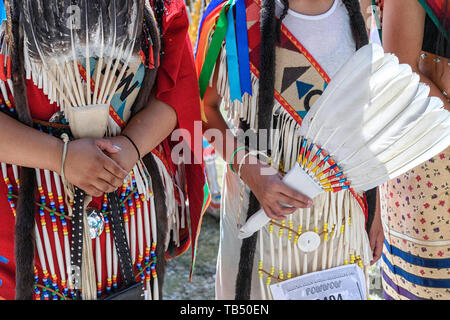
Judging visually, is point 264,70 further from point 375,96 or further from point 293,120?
point 375,96

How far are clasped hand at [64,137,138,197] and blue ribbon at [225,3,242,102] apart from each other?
47 cm

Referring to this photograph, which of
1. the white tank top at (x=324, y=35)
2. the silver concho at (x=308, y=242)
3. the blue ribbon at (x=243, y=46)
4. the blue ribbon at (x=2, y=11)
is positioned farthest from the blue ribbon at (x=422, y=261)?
the blue ribbon at (x=2, y=11)

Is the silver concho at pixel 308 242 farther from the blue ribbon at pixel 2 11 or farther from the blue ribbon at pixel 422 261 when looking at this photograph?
the blue ribbon at pixel 2 11

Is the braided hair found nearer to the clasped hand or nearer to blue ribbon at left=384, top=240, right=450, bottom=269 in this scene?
the clasped hand

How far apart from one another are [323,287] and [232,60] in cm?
83

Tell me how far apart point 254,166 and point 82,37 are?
679 mm

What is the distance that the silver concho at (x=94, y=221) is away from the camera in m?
1.41

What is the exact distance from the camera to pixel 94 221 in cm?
141

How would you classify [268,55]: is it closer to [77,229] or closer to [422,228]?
[77,229]

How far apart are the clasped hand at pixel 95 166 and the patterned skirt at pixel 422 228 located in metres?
1.18

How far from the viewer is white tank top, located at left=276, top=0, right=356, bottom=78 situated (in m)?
1.64

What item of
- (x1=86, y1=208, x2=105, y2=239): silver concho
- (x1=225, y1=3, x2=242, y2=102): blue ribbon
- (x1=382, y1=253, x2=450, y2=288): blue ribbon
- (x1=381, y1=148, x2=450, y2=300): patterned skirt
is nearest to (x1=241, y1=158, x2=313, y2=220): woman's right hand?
(x1=225, y1=3, x2=242, y2=102): blue ribbon

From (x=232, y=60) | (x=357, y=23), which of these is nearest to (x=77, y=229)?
(x=232, y=60)

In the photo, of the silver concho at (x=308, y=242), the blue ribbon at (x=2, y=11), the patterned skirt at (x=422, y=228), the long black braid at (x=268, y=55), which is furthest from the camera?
the patterned skirt at (x=422, y=228)
